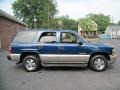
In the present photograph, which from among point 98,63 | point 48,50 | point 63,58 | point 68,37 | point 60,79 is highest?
point 68,37

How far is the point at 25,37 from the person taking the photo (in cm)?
1068

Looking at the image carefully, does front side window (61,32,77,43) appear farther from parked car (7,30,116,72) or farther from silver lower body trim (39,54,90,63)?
silver lower body trim (39,54,90,63)

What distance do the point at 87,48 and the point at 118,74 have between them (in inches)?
67.6

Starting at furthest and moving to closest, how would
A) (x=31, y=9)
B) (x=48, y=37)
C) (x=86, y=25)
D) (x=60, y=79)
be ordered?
(x=86, y=25) < (x=31, y=9) < (x=48, y=37) < (x=60, y=79)

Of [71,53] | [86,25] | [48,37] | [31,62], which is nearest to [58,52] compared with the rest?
[71,53]

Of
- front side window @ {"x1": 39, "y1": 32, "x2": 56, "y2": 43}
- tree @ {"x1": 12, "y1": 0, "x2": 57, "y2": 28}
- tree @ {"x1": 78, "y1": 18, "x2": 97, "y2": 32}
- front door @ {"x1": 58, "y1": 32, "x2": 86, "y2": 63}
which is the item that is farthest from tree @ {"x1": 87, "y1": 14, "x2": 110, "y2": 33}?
front door @ {"x1": 58, "y1": 32, "x2": 86, "y2": 63}

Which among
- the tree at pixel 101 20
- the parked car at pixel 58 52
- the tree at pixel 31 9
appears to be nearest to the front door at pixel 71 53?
the parked car at pixel 58 52

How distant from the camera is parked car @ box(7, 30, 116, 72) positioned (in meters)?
10.4

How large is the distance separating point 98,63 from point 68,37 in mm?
1771

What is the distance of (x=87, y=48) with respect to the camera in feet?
34.1

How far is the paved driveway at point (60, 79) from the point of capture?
7.60m

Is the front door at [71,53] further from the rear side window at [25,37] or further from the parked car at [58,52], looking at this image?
the rear side window at [25,37]

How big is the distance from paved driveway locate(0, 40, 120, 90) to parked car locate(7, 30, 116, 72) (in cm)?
39

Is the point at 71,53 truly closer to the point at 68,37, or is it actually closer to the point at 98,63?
the point at 68,37
